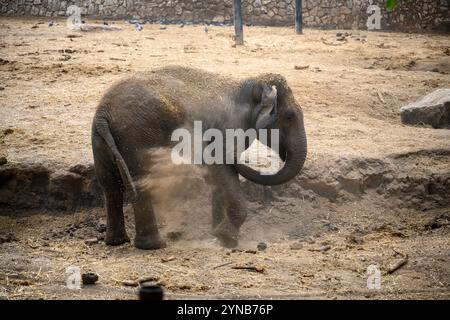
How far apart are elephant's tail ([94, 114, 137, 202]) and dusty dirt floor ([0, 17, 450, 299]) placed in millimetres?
669

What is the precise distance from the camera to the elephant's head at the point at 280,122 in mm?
7730

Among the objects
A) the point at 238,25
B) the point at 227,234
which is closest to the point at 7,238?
the point at 227,234

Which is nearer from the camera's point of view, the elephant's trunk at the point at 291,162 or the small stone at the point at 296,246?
the elephant's trunk at the point at 291,162

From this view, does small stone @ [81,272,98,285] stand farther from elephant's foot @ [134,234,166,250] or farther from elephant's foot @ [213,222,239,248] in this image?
elephant's foot @ [213,222,239,248]

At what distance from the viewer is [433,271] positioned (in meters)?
7.00

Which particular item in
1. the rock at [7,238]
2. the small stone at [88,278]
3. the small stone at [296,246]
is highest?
the small stone at [88,278]

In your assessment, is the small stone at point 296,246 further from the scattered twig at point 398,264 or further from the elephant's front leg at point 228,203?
the scattered twig at point 398,264

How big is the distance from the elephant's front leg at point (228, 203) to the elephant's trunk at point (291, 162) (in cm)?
14

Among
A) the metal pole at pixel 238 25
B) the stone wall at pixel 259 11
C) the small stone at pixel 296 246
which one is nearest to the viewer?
the small stone at pixel 296 246

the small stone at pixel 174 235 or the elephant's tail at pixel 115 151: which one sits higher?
Result: the elephant's tail at pixel 115 151

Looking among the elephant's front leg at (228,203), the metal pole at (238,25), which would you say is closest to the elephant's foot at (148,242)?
the elephant's front leg at (228,203)

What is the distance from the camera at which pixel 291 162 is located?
7.74m

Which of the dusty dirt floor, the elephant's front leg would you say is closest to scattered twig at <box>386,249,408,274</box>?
the dusty dirt floor

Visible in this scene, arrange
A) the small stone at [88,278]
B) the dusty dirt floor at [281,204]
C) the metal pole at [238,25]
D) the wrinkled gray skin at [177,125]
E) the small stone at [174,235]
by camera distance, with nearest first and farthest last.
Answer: the small stone at [88,278] → the dusty dirt floor at [281,204] → the wrinkled gray skin at [177,125] → the small stone at [174,235] → the metal pole at [238,25]
